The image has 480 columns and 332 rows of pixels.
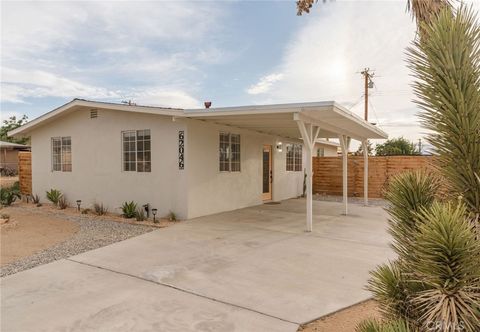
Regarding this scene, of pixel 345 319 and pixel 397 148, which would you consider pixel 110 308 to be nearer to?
pixel 345 319

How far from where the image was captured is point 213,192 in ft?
33.7

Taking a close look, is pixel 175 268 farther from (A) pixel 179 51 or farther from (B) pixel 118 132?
(A) pixel 179 51

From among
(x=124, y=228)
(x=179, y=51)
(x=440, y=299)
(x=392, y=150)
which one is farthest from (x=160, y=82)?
(x=440, y=299)

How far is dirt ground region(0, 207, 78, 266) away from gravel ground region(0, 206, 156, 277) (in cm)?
24

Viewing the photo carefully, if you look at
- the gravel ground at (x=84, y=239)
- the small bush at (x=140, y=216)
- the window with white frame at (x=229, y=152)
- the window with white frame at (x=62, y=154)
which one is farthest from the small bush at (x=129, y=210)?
the window with white frame at (x=62, y=154)

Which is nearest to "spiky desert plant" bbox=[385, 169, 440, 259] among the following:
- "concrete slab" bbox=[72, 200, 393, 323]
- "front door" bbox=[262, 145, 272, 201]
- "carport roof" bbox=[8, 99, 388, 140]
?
"concrete slab" bbox=[72, 200, 393, 323]

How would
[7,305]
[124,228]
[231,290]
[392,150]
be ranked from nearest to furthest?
[7,305]
[231,290]
[124,228]
[392,150]

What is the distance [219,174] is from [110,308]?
22.4 ft

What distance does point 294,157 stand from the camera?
1580 cm

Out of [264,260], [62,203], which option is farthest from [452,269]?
[62,203]

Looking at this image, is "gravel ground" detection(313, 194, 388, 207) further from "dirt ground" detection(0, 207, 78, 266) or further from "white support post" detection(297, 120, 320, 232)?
"dirt ground" detection(0, 207, 78, 266)

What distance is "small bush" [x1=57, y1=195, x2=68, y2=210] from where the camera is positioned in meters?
11.6

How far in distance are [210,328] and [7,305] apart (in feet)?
8.36

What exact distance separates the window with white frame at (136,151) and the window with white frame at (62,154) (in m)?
2.93
